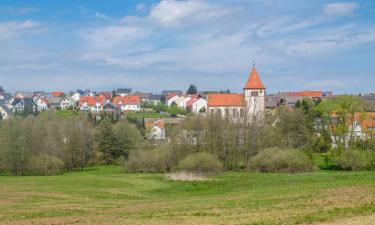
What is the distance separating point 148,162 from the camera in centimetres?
6291

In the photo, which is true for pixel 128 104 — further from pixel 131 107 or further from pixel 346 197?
pixel 346 197

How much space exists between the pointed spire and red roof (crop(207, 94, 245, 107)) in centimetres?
352

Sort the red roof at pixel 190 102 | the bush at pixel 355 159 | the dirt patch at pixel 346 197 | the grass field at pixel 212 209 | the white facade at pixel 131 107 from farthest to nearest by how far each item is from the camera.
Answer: the white facade at pixel 131 107
the red roof at pixel 190 102
the bush at pixel 355 159
the dirt patch at pixel 346 197
the grass field at pixel 212 209

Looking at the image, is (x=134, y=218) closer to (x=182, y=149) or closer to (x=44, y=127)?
(x=182, y=149)

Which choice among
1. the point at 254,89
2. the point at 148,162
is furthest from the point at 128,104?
the point at 148,162

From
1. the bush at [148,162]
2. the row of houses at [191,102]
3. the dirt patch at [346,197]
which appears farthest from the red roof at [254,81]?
the dirt patch at [346,197]

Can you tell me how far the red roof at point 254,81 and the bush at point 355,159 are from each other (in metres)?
49.8

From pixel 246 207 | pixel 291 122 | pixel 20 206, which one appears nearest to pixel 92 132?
pixel 291 122

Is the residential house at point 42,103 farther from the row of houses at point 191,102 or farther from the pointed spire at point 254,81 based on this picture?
the pointed spire at point 254,81

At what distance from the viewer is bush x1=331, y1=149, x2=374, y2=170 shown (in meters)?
58.8

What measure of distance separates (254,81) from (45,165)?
56298 mm

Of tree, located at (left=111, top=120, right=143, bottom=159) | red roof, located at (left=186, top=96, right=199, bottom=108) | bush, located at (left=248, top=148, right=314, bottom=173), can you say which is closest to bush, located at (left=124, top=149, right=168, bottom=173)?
bush, located at (left=248, top=148, right=314, bottom=173)

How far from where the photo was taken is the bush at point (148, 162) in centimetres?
6269

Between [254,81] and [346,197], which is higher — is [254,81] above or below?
above
